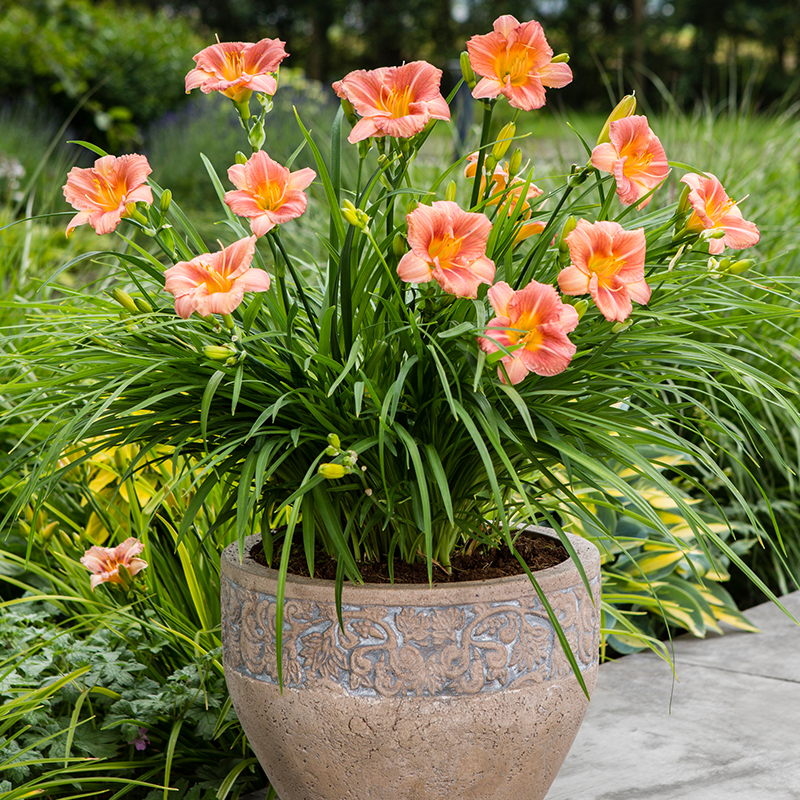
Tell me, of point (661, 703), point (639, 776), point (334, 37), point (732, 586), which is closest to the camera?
point (639, 776)

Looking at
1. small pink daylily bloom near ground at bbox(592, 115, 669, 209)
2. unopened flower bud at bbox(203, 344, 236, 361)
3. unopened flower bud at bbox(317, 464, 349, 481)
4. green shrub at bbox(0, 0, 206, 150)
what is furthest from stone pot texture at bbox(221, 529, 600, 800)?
green shrub at bbox(0, 0, 206, 150)

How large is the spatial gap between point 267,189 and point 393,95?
0.64 ft

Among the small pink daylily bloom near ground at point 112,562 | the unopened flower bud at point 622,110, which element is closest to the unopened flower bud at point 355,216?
the unopened flower bud at point 622,110

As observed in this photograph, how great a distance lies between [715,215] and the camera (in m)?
1.20

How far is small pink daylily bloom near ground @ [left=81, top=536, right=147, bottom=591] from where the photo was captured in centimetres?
160

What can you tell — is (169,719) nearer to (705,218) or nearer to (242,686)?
(242,686)

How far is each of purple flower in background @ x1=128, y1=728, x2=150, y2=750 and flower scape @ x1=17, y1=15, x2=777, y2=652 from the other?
512 millimetres

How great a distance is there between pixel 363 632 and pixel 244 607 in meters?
0.19

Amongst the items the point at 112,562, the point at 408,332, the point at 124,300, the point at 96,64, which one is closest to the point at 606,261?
the point at 408,332

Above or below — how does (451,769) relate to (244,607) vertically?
below

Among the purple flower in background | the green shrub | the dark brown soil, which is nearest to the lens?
the dark brown soil

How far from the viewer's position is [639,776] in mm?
1631

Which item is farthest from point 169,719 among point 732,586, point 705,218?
point 732,586

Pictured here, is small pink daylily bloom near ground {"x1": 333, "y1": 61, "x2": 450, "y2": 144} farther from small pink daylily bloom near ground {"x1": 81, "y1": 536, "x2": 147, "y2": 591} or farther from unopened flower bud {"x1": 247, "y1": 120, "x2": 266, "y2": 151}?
small pink daylily bloom near ground {"x1": 81, "y1": 536, "x2": 147, "y2": 591}
